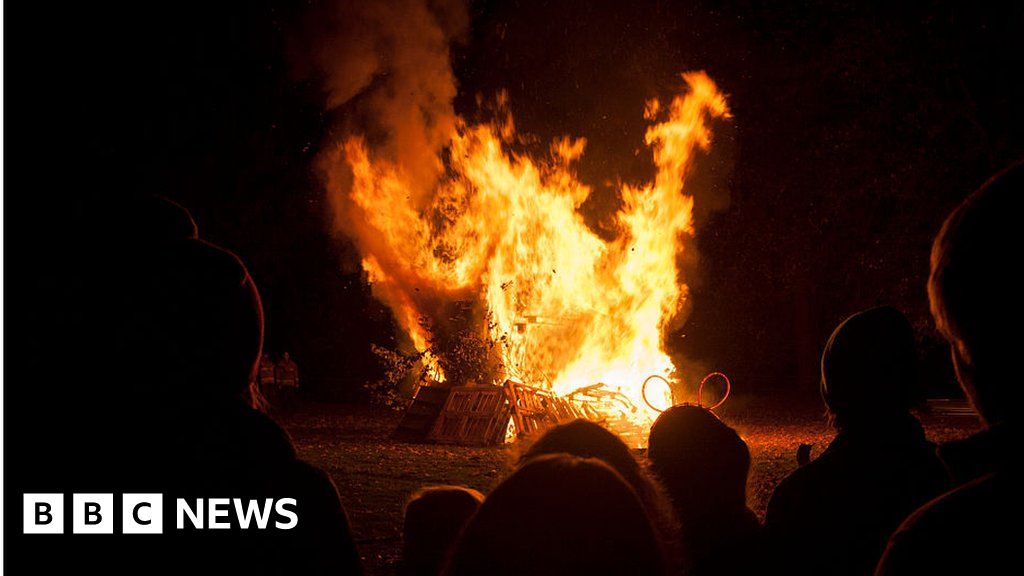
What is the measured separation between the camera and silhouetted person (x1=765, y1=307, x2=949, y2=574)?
2.82 metres

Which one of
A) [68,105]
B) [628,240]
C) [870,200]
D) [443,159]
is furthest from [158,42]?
[870,200]

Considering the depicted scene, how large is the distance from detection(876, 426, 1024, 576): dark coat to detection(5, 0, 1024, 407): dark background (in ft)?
55.1

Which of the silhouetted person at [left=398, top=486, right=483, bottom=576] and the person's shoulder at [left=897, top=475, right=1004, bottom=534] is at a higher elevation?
Answer: the person's shoulder at [left=897, top=475, right=1004, bottom=534]

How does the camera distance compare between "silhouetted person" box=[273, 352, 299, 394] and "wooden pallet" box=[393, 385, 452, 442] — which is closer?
"wooden pallet" box=[393, 385, 452, 442]

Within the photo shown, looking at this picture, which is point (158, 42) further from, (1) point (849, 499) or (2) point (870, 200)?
(1) point (849, 499)

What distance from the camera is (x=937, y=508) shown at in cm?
122

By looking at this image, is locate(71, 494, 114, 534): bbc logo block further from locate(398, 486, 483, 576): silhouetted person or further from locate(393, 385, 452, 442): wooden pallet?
locate(393, 385, 452, 442): wooden pallet

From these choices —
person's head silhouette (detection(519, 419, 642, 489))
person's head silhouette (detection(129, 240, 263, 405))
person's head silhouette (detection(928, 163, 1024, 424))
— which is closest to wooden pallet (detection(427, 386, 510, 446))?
person's head silhouette (detection(519, 419, 642, 489))

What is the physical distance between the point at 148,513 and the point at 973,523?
5.07ft

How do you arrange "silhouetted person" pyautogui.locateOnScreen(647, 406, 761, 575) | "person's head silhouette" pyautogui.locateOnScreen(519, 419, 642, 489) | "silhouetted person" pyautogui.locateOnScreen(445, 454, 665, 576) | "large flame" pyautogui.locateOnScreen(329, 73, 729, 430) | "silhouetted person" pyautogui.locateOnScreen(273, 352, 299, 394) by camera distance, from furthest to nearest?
1. "silhouetted person" pyautogui.locateOnScreen(273, 352, 299, 394)
2. "large flame" pyautogui.locateOnScreen(329, 73, 729, 430)
3. "silhouetted person" pyautogui.locateOnScreen(647, 406, 761, 575)
4. "person's head silhouette" pyautogui.locateOnScreen(519, 419, 642, 489)
5. "silhouetted person" pyautogui.locateOnScreen(445, 454, 665, 576)

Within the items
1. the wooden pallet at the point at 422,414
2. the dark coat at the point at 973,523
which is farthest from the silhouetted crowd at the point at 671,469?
the wooden pallet at the point at 422,414

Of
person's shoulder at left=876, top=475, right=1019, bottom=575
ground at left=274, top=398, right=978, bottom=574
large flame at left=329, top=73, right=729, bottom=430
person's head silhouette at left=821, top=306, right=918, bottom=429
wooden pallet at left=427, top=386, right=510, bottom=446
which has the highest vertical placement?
large flame at left=329, top=73, right=729, bottom=430

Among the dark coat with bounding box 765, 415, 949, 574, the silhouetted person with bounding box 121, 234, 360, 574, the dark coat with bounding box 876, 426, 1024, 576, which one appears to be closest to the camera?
the dark coat with bounding box 876, 426, 1024, 576

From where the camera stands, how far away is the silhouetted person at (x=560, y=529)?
1.36m
